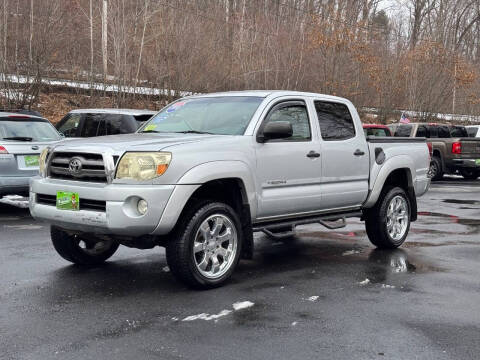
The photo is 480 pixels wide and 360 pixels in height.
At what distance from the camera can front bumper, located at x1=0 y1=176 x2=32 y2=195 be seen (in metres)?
9.78

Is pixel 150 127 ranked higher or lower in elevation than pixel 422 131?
higher

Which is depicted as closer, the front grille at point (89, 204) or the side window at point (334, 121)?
the front grille at point (89, 204)

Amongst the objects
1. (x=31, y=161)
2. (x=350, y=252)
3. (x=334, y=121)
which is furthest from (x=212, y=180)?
(x=31, y=161)

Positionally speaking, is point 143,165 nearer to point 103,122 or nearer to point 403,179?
point 403,179

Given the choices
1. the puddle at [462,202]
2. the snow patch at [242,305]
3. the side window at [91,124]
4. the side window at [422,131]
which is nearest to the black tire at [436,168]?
the side window at [422,131]

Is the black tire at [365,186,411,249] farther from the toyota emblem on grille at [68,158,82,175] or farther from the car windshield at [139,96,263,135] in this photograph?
the toyota emblem on grille at [68,158,82,175]

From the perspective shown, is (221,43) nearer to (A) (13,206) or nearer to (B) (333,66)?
(B) (333,66)

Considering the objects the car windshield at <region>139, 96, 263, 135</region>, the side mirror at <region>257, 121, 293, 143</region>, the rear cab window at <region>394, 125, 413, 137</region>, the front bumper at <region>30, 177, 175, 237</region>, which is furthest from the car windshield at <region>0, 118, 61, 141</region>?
the rear cab window at <region>394, 125, 413, 137</region>

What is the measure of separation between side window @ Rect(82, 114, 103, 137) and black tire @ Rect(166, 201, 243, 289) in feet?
22.4

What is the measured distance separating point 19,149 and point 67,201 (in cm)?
482

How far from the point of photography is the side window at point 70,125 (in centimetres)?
1250

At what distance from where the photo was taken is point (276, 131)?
6203mm

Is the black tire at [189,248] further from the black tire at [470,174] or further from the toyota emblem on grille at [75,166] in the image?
the black tire at [470,174]

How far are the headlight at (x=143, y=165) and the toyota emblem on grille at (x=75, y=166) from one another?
1.47ft
